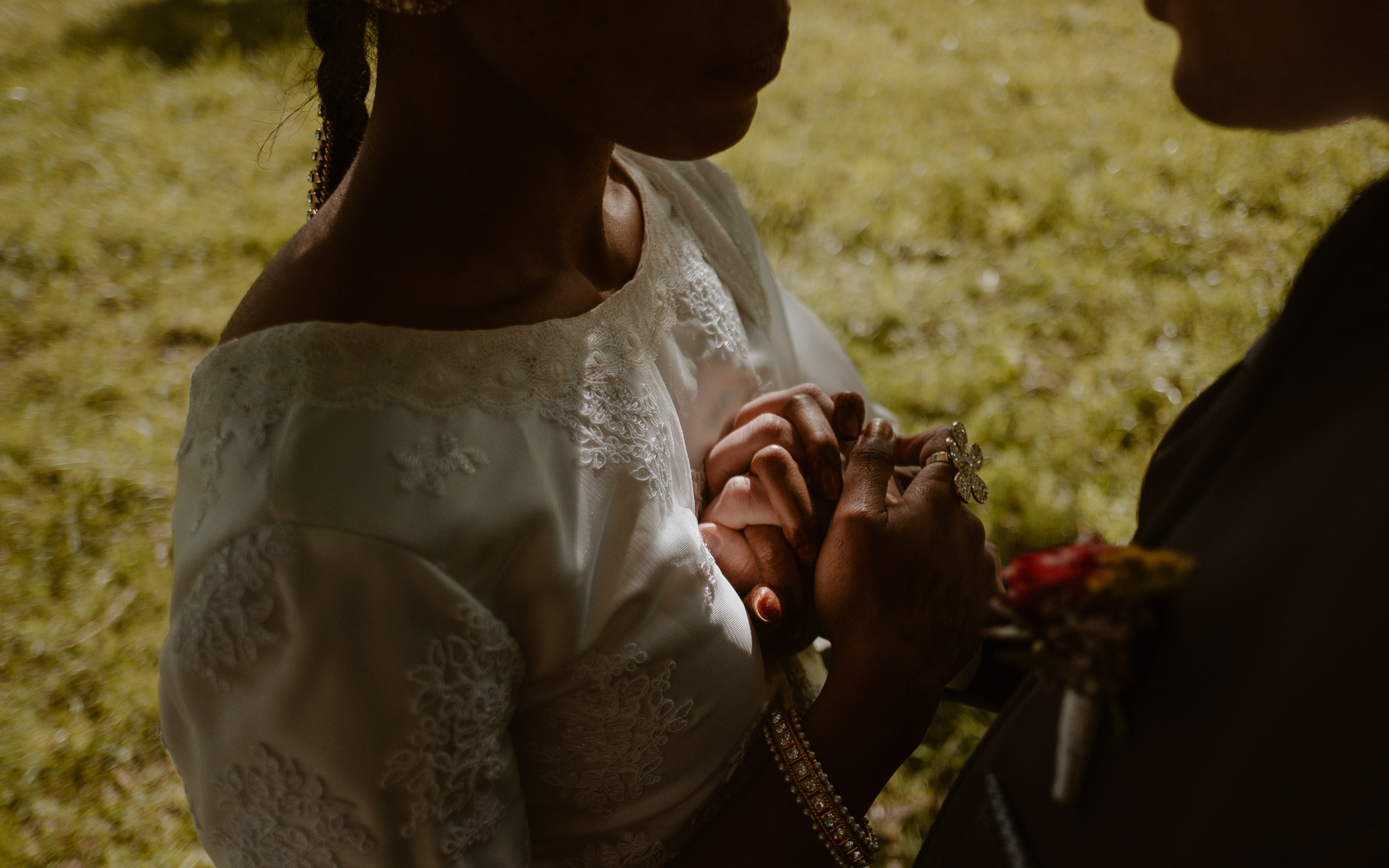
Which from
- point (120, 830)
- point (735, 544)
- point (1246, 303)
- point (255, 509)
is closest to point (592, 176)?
point (735, 544)

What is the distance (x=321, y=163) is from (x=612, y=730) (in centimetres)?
112

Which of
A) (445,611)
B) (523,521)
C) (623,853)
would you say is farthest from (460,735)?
(623,853)

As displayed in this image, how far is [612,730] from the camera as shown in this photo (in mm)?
1304

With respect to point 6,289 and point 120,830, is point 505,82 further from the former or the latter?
point 6,289

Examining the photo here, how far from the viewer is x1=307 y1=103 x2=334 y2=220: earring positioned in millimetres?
1650

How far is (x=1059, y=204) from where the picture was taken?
5.04 metres

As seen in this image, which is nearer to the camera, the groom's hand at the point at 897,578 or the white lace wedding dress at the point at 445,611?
the white lace wedding dress at the point at 445,611

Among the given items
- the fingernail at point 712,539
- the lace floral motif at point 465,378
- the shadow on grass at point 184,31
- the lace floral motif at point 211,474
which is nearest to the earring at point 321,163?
the lace floral motif at point 465,378

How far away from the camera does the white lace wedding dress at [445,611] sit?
110 cm

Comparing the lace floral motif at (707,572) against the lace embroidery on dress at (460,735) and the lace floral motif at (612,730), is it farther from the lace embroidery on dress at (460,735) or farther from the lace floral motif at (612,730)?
the lace embroidery on dress at (460,735)

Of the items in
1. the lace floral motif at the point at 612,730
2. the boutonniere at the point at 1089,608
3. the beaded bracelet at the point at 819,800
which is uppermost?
the boutonniere at the point at 1089,608

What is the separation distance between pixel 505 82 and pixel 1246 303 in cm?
408

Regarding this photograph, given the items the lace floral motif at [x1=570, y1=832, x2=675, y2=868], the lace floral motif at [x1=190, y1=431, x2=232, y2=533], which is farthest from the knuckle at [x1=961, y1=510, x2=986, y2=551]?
the lace floral motif at [x1=190, y1=431, x2=232, y2=533]

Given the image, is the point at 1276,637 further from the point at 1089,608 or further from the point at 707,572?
the point at 707,572
